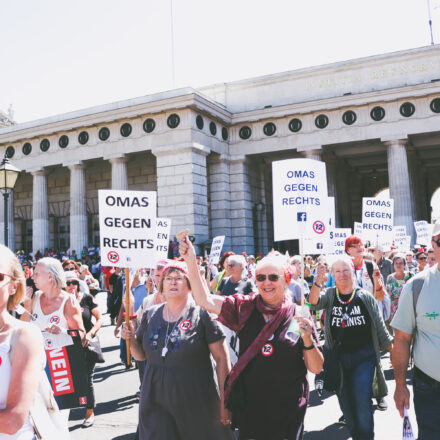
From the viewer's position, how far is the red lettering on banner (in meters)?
4.45

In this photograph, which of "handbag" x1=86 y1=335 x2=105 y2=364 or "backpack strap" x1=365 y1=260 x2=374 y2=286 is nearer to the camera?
"handbag" x1=86 y1=335 x2=105 y2=364

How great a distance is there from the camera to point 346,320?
15.9ft

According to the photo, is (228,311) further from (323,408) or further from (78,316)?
(323,408)

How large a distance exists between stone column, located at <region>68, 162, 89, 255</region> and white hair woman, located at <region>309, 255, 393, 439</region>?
29023mm

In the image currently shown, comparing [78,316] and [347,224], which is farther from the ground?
[347,224]

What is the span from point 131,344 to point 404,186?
26.6 metres

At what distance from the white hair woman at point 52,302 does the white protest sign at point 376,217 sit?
775 cm

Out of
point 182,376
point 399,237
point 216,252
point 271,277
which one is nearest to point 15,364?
point 182,376

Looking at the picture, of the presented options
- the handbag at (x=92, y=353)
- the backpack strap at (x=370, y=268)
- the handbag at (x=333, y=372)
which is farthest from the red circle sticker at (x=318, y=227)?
the handbag at (x=92, y=353)

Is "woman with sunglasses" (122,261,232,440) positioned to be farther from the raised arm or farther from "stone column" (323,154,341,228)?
"stone column" (323,154,341,228)

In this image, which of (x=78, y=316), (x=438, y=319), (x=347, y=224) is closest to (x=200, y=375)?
(x=438, y=319)

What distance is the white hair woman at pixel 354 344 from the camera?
4.55 meters

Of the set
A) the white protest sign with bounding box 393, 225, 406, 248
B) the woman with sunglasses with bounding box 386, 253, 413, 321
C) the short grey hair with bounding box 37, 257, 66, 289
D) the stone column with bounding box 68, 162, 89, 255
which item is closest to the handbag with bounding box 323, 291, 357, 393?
the short grey hair with bounding box 37, 257, 66, 289

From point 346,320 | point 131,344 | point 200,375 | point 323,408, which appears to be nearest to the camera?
point 200,375
